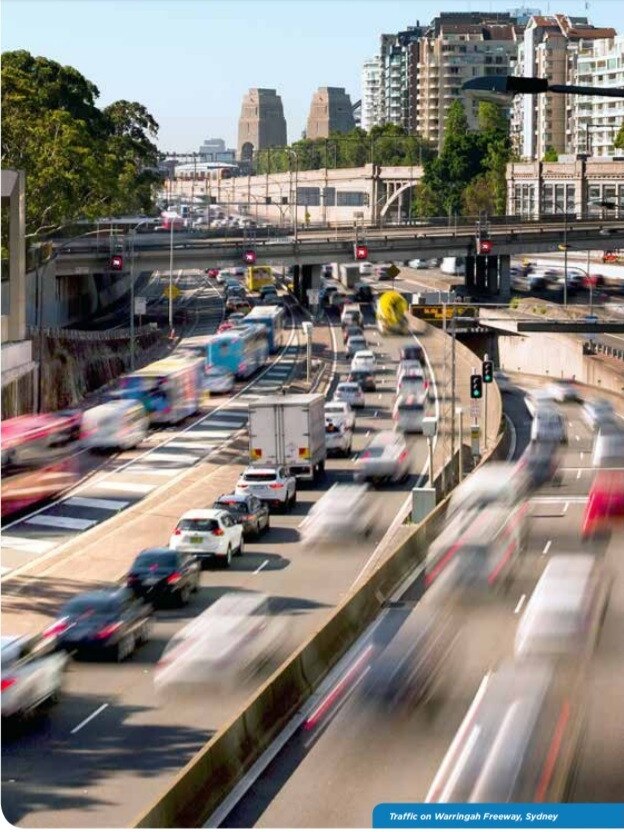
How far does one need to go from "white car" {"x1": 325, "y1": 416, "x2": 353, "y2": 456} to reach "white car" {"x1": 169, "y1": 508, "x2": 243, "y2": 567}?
685 inches

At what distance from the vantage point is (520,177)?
12069 cm

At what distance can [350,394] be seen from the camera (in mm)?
63875

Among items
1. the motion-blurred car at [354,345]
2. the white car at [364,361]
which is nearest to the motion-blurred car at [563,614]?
the white car at [364,361]

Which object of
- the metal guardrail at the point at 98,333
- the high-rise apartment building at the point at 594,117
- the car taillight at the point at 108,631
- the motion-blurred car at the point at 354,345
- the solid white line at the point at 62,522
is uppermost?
the high-rise apartment building at the point at 594,117

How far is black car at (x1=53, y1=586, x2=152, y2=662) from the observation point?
1042 inches

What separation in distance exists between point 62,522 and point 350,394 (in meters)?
25.4

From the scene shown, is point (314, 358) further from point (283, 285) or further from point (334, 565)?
point (334, 565)

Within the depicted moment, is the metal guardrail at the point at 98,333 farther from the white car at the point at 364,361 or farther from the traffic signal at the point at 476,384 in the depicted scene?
the white car at the point at 364,361

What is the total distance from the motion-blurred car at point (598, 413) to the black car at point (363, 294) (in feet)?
77.8

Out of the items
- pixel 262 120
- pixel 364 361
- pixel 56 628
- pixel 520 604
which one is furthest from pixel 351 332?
pixel 262 120

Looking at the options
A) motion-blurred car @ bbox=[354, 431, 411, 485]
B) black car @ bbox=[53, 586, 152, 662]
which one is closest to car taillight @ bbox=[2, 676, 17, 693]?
black car @ bbox=[53, 586, 152, 662]

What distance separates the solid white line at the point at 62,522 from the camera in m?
38.8

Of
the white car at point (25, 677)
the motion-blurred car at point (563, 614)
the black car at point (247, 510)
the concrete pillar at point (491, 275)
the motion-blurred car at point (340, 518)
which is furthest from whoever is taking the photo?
the concrete pillar at point (491, 275)

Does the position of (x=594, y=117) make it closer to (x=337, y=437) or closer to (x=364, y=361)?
(x=364, y=361)
